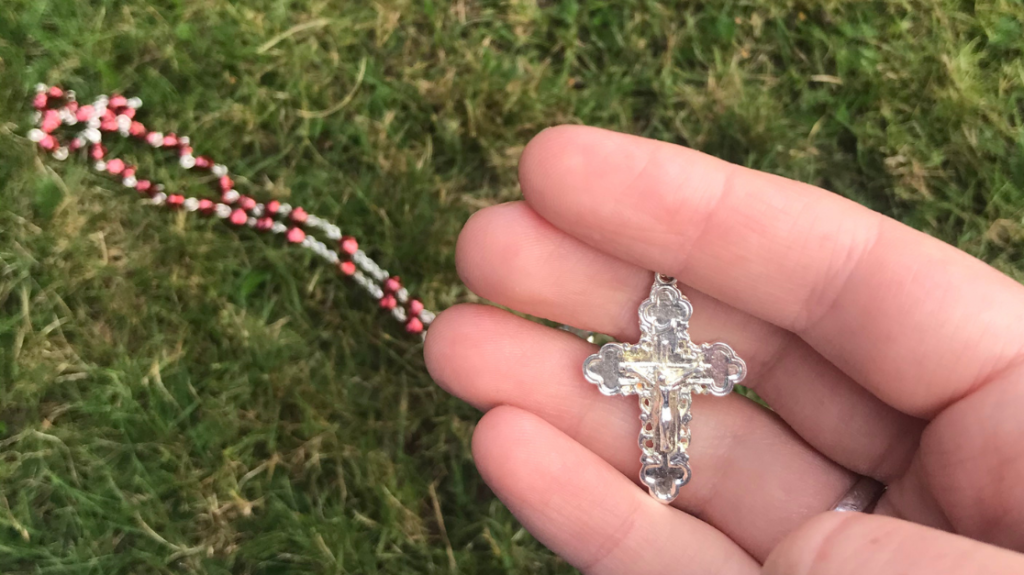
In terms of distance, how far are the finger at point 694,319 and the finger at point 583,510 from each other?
0.30 m

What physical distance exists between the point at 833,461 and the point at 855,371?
0.31 m

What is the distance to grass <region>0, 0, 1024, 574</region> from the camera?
220cm

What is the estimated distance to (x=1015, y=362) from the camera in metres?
1.61

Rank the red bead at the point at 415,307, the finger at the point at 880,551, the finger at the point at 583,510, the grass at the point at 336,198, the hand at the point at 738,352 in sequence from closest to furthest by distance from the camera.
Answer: the finger at the point at 880,551 → the hand at the point at 738,352 → the finger at the point at 583,510 → the grass at the point at 336,198 → the red bead at the point at 415,307

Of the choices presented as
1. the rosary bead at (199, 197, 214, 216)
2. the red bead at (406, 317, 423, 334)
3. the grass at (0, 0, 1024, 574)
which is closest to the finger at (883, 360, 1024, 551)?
the grass at (0, 0, 1024, 574)

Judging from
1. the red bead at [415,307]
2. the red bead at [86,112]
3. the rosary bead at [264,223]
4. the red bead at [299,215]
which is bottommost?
the red bead at [415,307]

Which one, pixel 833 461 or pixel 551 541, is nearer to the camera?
pixel 551 541

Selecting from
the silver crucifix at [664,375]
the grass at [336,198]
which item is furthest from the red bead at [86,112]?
the silver crucifix at [664,375]

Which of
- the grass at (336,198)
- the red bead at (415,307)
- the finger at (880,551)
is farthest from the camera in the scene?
the red bead at (415,307)

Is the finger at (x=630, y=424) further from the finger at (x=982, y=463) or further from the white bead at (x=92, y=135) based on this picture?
the white bead at (x=92, y=135)

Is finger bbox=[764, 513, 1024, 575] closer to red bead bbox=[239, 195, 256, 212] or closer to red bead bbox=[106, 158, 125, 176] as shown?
red bead bbox=[239, 195, 256, 212]

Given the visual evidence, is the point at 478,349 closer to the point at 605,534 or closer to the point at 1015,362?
the point at 605,534

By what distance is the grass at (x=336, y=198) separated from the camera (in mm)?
2201

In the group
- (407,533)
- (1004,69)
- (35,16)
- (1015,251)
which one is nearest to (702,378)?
(407,533)
